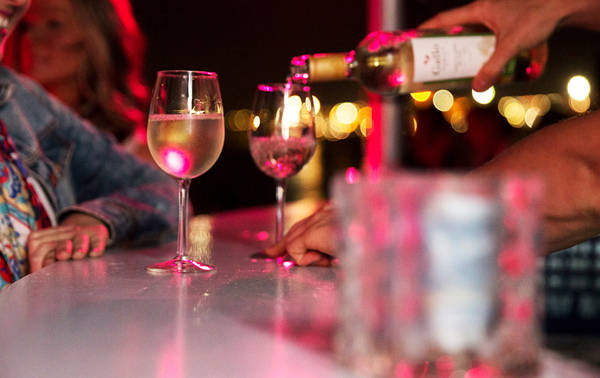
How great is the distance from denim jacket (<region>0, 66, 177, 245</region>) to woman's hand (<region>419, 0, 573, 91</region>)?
73 cm

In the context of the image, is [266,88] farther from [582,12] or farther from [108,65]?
[108,65]

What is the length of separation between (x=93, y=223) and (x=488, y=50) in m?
0.81

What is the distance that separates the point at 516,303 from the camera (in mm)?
414

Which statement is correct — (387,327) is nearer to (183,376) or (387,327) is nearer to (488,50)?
(183,376)

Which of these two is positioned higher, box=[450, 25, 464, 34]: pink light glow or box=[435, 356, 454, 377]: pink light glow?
box=[450, 25, 464, 34]: pink light glow

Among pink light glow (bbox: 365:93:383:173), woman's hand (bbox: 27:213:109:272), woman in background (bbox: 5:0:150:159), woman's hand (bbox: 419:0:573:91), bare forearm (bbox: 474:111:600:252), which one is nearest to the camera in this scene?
bare forearm (bbox: 474:111:600:252)

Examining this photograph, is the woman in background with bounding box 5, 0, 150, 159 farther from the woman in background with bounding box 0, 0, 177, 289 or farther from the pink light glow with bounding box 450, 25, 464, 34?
the pink light glow with bounding box 450, 25, 464, 34

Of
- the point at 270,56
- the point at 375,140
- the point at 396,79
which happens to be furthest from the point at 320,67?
the point at 270,56

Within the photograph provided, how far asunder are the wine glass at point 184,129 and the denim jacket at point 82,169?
1.07ft

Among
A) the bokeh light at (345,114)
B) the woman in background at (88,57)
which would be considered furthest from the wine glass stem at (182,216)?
the bokeh light at (345,114)

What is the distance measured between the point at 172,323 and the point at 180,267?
304 mm

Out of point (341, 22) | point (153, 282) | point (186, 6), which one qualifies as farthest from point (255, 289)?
point (186, 6)

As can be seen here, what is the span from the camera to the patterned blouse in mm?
1234

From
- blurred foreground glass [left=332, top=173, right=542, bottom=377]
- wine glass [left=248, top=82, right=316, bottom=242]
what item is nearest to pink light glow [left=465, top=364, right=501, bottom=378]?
blurred foreground glass [left=332, top=173, right=542, bottom=377]
